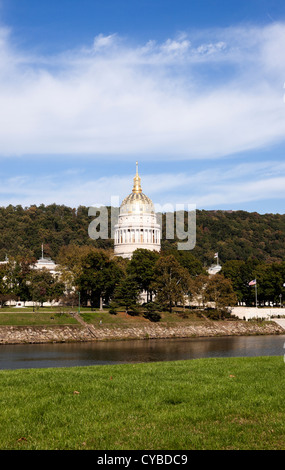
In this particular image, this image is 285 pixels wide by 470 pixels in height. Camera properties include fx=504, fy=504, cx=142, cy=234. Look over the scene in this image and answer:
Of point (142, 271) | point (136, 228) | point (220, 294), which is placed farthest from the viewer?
point (136, 228)

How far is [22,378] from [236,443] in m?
8.26

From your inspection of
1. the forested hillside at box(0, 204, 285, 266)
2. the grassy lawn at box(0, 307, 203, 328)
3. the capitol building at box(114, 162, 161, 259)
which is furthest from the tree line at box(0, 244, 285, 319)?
the forested hillside at box(0, 204, 285, 266)

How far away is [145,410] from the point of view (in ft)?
35.8

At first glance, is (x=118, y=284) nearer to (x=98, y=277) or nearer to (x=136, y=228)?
(x=98, y=277)

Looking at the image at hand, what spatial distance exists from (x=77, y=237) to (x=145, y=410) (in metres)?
158

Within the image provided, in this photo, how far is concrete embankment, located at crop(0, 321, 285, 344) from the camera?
193 ft

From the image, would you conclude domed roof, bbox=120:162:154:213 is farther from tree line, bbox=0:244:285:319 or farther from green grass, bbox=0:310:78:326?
green grass, bbox=0:310:78:326

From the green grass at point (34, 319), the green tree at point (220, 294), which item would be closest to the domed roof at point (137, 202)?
the green tree at point (220, 294)

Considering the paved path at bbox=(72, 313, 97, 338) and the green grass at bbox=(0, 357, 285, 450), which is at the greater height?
the green grass at bbox=(0, 357, 285, 450)

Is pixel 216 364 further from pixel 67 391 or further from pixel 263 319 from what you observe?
pixel 263 319

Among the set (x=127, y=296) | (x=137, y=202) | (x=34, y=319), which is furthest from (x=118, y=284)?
(x=137, y=202)

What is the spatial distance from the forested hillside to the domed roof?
71.6ft

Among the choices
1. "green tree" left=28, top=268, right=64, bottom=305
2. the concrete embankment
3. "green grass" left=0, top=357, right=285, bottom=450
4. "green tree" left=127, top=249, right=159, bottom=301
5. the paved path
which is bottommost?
the concrete embankment

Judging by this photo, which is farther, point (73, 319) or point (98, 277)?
point (98, 277)
